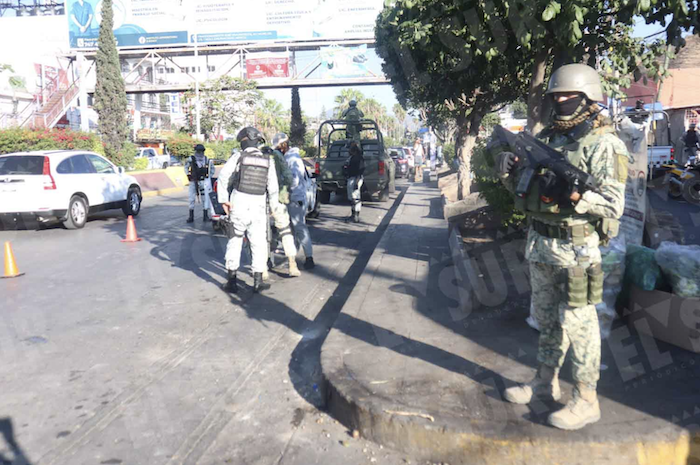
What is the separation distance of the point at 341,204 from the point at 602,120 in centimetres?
1337

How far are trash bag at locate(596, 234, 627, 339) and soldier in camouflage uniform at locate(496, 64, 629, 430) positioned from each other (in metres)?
1.34

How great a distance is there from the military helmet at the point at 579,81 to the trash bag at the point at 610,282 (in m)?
1.68

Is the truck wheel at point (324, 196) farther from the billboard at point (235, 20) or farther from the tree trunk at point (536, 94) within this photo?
the billboard at point (235, 20)

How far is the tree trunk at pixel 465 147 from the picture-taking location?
13070 millimetres

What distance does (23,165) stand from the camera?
11516mm

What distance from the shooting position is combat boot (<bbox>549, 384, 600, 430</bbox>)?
9.91 feet

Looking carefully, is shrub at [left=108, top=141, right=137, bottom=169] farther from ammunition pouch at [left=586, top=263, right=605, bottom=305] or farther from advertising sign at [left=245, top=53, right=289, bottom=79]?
ammunition pouch at [left=586, top=263, right=605, bottom=305]

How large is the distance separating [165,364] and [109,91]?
103ft

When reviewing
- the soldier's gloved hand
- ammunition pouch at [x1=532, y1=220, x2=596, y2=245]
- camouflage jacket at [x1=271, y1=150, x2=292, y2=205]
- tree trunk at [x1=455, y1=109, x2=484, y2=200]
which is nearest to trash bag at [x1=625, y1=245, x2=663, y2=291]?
ammunition pouch at [x1=532, y1=220, x2=596, y2=245]

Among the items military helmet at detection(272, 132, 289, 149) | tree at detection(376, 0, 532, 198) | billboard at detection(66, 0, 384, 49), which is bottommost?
military helmet at detection(272, 132, 289, 149)

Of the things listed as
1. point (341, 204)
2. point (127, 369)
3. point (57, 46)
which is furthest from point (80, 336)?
point (57, 46)

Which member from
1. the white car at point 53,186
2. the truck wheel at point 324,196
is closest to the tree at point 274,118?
the truck wheel at point 324,196

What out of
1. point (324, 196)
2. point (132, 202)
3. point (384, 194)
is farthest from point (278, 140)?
point (384, 194)

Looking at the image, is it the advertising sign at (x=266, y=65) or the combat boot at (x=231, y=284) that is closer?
the combat boot at (x=231, y=284)
